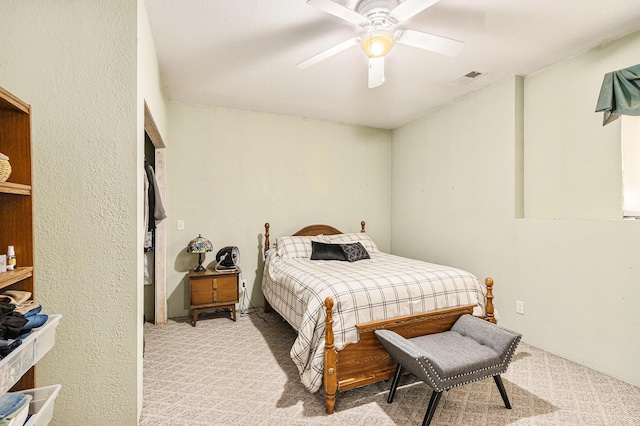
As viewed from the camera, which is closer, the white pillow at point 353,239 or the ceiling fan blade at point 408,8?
the ceiling fan blade at point 408,8

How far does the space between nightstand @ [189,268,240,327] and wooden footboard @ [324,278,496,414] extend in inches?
75.3

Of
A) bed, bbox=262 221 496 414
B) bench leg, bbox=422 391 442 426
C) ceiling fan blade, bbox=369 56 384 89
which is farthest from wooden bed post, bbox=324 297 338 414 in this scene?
ceiling fan blade, bbox=369 56 384 89

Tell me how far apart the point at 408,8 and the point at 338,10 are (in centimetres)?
39

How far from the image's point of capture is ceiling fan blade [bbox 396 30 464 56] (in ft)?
6.66

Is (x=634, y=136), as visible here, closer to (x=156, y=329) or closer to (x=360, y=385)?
(x=360, y=385)

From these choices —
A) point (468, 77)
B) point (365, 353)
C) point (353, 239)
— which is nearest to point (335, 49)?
point (468, 77)

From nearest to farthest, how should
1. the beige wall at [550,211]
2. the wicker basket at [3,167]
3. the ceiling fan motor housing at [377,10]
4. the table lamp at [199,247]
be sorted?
the wicker basket at [3,167], the ceiling fan motor housing at [377,10], the beige wall at [550,211], the table lamp at [199,247]

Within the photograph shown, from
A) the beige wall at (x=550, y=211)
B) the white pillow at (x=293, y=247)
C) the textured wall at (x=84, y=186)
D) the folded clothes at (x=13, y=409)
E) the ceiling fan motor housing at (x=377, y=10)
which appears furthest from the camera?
the white pillow at (x=293, y=247)

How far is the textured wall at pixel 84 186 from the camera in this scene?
65.5 inches

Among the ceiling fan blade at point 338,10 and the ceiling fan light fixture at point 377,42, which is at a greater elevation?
the ceiling fan blade at point 338,10

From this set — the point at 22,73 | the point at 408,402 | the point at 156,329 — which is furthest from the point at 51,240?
the point at 408,402

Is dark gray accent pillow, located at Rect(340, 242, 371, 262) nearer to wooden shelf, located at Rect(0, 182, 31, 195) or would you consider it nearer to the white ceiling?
the white ceiling

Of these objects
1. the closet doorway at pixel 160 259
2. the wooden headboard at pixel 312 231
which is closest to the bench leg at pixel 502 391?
the wooden headboard at pixel 312 231

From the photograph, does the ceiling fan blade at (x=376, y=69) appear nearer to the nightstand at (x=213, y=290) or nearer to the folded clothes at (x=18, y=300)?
the folded clothes at (x=18, y=300)
